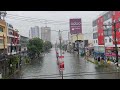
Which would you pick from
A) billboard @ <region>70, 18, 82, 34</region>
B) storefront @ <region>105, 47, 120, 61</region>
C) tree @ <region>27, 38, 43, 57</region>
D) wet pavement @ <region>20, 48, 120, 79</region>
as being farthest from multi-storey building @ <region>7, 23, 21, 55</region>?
storefront @ <region>105, 47, 120, 61</region>

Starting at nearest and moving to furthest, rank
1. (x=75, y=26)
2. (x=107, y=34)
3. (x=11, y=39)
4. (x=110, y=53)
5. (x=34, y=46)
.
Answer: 1. (x=110, y=53)
2. (x=107, y=34)
3. (x=75, y=26)
4. (x=11, y=39)
5. (x=34, y=46)

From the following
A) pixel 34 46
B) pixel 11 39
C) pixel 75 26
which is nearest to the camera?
pixel 75 26

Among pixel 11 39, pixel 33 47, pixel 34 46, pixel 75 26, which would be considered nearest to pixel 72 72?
pixel 75 26

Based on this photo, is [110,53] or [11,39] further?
[11,39]

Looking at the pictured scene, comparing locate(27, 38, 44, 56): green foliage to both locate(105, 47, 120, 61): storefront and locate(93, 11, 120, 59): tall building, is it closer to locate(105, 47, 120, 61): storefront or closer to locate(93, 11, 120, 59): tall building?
locate(93, 11, 120, 59): tall building

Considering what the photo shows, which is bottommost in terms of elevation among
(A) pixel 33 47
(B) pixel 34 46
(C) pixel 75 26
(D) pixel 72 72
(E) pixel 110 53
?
(D) pixel 72 72

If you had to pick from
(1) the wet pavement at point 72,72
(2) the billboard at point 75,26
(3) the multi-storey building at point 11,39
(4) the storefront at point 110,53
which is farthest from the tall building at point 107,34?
(3) the multi-storey building at point 11,39

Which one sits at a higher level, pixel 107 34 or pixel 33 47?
pixel 107 34

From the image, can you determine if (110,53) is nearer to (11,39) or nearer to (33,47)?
(33,47)
